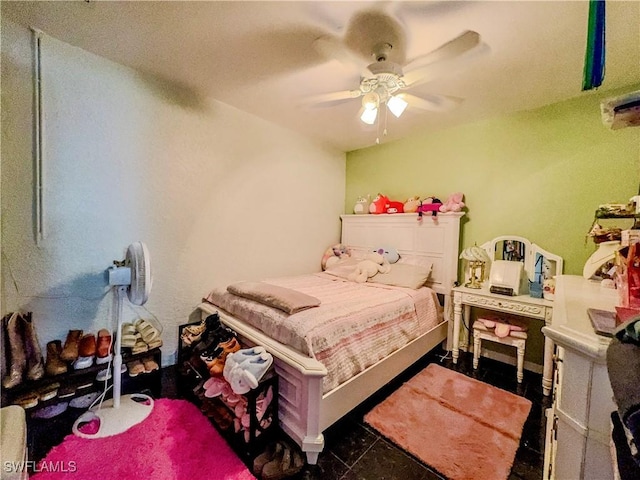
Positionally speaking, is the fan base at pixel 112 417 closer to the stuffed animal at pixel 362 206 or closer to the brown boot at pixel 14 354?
the brown boot at pixel 14 354

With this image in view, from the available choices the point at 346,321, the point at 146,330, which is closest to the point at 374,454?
the point at 346,321

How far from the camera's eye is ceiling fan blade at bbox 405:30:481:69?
49.0 inches

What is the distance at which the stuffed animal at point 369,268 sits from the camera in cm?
299

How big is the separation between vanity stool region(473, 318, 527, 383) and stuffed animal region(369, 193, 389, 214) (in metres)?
1.67

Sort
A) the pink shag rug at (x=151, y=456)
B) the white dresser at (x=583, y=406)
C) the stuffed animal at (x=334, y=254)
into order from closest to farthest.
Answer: the white dresser at (x=583, y=406) < the pink shag rug at (x=151, y=456) < the stuffed animal at (x=334, y=254)

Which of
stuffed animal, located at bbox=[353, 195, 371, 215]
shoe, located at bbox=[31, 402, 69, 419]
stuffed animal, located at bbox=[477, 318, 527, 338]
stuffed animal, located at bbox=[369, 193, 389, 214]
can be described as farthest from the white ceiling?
shoe, located at bbox=[31, 402, 69, 419]

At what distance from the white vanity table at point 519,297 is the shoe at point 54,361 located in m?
3.13

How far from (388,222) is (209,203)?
212 cm

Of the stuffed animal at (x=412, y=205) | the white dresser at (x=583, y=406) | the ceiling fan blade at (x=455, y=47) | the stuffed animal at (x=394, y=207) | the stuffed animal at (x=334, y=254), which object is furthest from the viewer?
the stuffed animal at (x=334, y=254)

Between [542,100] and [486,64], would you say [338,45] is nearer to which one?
[486,64]

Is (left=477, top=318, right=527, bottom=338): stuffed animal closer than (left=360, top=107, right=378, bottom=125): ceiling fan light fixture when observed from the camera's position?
No

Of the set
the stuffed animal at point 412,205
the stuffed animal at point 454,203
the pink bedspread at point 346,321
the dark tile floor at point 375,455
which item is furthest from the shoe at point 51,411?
the stuffed animal at point 454,203

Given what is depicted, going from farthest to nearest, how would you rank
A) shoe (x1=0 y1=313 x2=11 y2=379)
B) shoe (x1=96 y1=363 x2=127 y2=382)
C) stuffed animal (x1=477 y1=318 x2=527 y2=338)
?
1. stuffed animal (x1=477 y1=318 x2=527 y2=338)
2. shoe (x1=96 y1=363 x2=127 y2=382)
3. shoe (x1=0 y1=313 x2=11 y2=379)

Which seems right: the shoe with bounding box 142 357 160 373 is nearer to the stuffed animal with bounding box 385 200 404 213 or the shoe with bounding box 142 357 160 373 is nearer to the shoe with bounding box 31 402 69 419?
the shoe with bounding box 31 402 69 419
